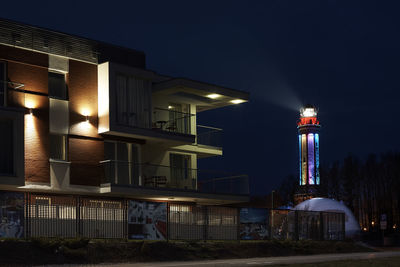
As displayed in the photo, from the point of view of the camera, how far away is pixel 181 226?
30.4 meters

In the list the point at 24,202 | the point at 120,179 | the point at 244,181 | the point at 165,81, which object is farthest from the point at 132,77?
the point at 24,202

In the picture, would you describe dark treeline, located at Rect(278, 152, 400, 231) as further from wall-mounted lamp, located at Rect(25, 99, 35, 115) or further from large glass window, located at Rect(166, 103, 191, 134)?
wall-mounted lamp, located at Rect(25, 99, 35, 115)

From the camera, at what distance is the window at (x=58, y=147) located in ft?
113

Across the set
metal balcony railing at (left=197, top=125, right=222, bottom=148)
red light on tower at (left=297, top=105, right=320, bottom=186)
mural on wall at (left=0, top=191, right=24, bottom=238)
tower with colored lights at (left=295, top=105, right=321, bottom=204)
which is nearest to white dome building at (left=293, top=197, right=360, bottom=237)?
metal balcony railing at (left=197, top=125, right=222, bottom=148)

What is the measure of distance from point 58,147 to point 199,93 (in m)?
9.75

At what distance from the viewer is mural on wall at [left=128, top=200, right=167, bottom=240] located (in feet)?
94.2

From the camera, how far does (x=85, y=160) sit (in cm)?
3531

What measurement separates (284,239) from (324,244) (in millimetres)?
2473

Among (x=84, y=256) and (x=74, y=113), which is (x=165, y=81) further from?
(x=84, y=256)

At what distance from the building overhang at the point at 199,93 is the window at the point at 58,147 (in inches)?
281

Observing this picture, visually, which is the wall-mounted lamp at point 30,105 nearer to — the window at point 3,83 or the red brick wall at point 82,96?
the window at point 3,83

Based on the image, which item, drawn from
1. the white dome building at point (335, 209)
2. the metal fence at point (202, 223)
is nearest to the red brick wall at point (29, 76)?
the metal fence at point (202, 223)

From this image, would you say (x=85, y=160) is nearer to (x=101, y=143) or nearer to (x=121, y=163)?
(x=101, y=143)

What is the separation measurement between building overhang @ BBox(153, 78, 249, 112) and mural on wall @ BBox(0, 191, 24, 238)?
15.2 meters
